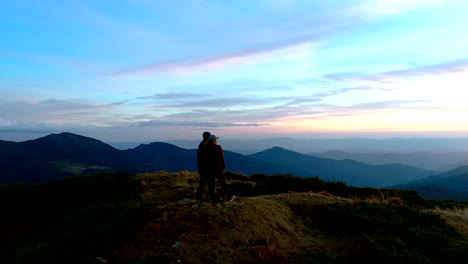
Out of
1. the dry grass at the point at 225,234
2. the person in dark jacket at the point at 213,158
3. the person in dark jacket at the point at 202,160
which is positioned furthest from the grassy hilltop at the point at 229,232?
the person in dark jacket at the point at 213,158

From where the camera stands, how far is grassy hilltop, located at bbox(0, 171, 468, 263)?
11.6m

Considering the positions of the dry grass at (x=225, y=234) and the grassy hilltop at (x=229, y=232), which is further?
the grassy hilltop at (x=229, y=232)

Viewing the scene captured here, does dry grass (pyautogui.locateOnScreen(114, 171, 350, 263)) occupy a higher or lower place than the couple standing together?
lower

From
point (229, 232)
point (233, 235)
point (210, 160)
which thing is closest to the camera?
point (233, 235)

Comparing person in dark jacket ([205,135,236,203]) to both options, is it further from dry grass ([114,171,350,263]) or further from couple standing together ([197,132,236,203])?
dry grass ([114,171,350,263])

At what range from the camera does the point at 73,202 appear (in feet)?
63.5

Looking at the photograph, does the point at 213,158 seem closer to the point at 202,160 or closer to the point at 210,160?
the point at 210,160

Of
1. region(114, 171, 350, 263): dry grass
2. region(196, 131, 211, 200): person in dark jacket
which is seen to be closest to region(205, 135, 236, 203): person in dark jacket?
region(196, 131, 211, 200): person in dark jacket

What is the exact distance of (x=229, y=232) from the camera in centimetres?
1256

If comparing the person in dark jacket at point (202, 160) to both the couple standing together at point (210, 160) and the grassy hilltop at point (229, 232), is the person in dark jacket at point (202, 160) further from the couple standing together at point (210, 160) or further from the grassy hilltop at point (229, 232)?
the grassy hilltop at point (229, 232)

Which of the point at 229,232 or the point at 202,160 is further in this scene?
the point at 202,160

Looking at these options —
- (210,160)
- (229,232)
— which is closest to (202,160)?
(210,160)

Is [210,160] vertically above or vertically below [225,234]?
above

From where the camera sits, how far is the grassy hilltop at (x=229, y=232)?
1158cm
